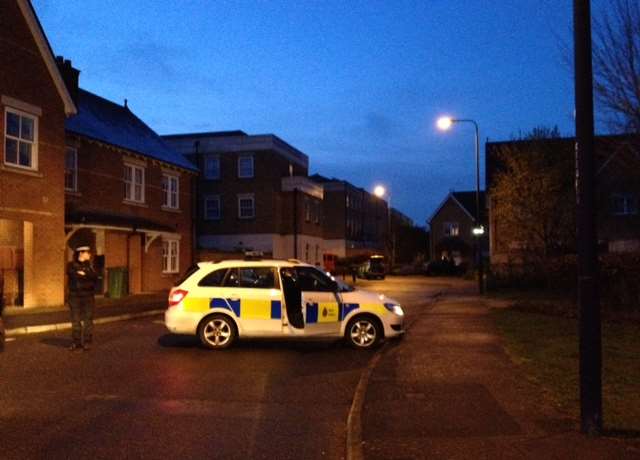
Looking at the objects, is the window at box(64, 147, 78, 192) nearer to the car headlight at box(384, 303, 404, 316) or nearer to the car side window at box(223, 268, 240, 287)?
the car side window at box(223, 268, 240, 287)

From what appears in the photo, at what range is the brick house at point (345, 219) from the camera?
72.4 metres

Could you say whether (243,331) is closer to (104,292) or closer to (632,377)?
(632,377)

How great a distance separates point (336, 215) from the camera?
7281cm

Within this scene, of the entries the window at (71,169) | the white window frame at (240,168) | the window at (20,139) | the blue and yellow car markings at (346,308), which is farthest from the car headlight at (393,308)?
the white window frame at (240,168)

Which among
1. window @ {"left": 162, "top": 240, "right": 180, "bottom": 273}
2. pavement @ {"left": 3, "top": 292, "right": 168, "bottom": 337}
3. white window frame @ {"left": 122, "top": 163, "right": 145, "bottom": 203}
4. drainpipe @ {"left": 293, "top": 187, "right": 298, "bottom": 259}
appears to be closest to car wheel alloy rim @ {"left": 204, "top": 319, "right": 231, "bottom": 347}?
pavement @ {"left": 3, "top": 292, "right": 168, "bottom": 337}

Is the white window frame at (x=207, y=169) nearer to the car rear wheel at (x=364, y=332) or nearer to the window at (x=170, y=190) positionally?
the window at (x=170, y=190)

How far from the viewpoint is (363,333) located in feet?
43.6

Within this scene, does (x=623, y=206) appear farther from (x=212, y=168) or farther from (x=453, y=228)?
→ (x=453, y=228)

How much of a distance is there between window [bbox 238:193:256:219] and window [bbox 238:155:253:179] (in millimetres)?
1404

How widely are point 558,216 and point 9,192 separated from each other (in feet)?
77.4

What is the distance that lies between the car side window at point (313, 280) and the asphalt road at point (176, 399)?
1156mm

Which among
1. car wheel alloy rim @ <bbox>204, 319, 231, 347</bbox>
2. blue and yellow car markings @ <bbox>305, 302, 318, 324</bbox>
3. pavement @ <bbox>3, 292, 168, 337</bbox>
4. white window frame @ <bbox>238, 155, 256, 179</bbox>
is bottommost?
pavement @ <bbox>3, 292, 168, 337</bbox>

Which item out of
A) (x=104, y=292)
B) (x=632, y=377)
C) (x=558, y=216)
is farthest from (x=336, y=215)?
(x=632, y=377)

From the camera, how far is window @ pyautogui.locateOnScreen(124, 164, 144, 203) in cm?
2927
